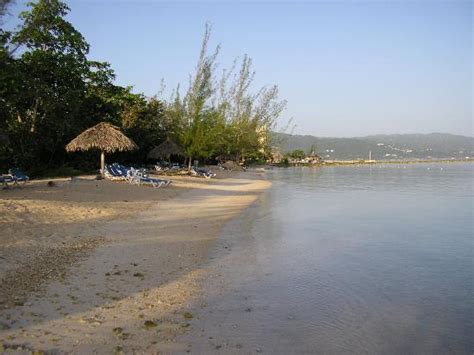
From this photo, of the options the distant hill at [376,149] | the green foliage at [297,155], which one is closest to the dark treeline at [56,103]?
the green foliage at [297,155]

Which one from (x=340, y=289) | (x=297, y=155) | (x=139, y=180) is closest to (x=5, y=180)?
(x=139, y=180)

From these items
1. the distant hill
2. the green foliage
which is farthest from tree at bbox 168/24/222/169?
the distant hill

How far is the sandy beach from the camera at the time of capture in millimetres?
3682

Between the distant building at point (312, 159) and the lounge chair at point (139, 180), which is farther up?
the distant building at point (312, 159)

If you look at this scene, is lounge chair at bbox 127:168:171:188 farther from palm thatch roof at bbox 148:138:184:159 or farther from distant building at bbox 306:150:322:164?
distant building at bbox 306:150:322:164

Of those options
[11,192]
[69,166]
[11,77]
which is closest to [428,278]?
Answer: [11,192]

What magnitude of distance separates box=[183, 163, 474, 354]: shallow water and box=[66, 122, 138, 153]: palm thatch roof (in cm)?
904

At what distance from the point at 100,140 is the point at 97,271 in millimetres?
12923

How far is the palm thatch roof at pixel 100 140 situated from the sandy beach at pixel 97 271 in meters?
6.18

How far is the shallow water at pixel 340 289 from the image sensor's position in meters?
3.96

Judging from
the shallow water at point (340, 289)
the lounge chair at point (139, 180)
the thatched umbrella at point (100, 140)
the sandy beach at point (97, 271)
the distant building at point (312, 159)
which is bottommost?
the shallow water at point (340, 289)

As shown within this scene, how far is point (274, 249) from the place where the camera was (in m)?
7.83

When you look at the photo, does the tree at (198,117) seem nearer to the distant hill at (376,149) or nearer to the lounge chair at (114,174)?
the lounge chair at (114,174)

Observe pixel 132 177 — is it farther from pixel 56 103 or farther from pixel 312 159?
pixel 312 159
